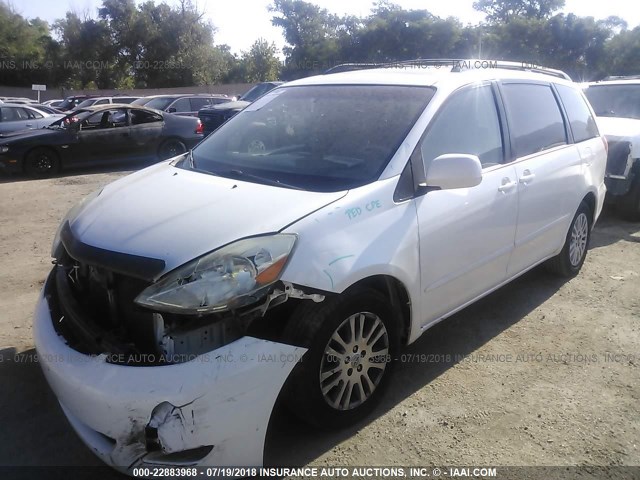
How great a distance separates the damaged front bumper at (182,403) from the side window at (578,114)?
3490mm

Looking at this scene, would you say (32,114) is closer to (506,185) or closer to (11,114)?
(11,114)

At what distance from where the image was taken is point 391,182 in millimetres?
2875

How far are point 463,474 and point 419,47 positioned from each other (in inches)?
1764

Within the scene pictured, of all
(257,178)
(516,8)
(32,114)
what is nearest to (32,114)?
(32,114)

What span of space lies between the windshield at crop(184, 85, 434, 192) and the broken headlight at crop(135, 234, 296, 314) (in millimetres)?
593

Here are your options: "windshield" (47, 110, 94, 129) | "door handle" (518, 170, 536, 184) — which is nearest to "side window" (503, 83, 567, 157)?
"door handle" (518, 170, 536, 184)

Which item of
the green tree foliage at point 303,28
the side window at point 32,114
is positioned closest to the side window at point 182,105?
the side window at point 32,114

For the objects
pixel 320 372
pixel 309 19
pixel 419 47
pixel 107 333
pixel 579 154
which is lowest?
pixel 320 372

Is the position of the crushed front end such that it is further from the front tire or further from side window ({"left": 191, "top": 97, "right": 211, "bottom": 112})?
side window ({"left": 191, "top": 97, "right": 211, "bottom": 112})

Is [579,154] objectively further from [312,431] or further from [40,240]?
[40,240]

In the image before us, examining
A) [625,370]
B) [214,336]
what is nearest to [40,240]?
[214,336]

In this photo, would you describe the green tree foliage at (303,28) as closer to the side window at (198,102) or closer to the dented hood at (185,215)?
the side window at (198,102)

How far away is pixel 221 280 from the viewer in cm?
231

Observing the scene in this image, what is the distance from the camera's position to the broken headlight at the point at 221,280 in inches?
89.6
